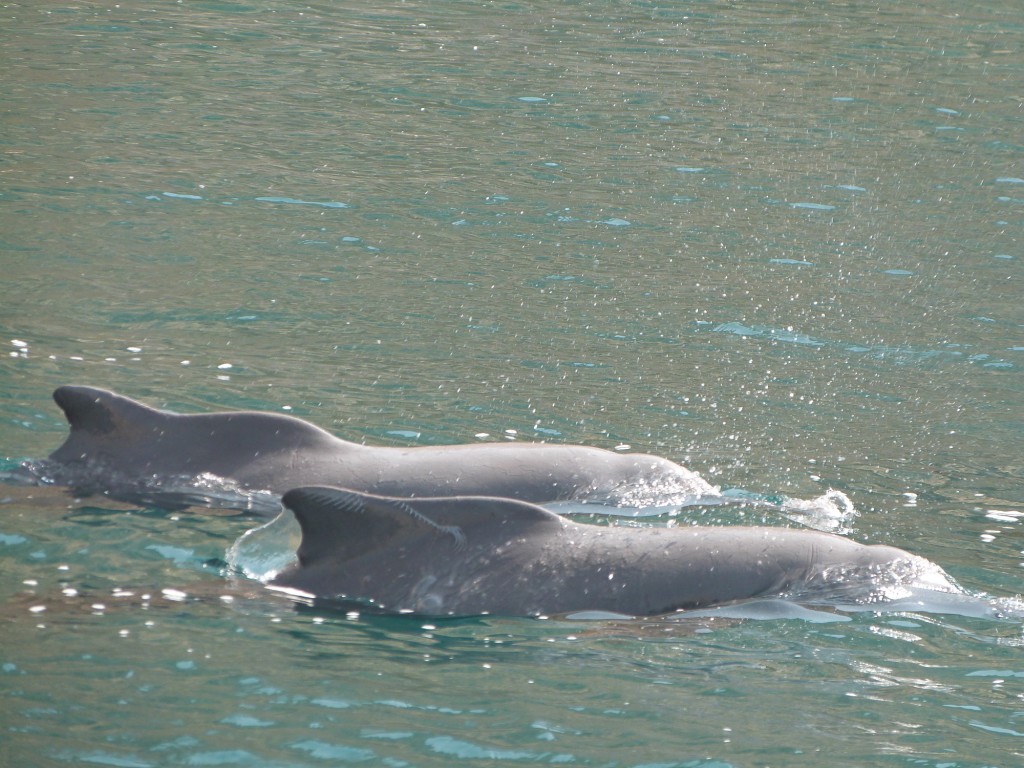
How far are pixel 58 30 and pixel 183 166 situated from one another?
7.69 meters

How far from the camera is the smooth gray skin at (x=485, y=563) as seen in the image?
7570 millimetres

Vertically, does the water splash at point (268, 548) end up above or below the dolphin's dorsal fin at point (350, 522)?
below

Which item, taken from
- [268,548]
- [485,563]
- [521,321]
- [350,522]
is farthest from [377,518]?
[521,321]

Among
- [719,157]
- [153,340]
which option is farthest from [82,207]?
[719,157]

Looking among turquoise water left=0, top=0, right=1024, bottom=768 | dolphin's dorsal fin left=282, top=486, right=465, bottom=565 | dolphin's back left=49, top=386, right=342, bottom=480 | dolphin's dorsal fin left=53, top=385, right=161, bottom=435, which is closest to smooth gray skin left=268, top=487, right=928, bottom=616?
dolphin's dorsal fin left=282, top=486, right=465, bottom=565

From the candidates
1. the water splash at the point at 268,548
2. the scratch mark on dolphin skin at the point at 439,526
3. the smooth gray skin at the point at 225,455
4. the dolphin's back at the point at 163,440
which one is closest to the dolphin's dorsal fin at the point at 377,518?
the scratch mark on dolphin skin at the point at 439,526

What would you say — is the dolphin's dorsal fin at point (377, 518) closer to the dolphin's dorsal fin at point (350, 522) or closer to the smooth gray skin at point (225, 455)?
the dolphin's dorsal fin at point (350, 522)

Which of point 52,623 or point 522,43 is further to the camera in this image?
point 522,43

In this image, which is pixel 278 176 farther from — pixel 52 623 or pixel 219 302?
pixel 52 623

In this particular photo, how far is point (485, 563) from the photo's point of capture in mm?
7672

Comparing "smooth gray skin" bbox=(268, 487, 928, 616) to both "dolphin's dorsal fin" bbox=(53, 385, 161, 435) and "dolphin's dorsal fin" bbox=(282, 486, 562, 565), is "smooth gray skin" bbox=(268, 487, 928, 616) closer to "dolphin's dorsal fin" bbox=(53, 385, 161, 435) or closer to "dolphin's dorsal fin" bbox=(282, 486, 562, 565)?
"dolphin's dorsal fin" bbox=(282, 486, 562, 565)

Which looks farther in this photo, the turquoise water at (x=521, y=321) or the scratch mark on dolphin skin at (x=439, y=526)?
the scratch mark on dolphin skin at (x=439, y=526)

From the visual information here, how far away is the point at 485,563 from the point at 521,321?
261 inches

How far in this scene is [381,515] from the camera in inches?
299
